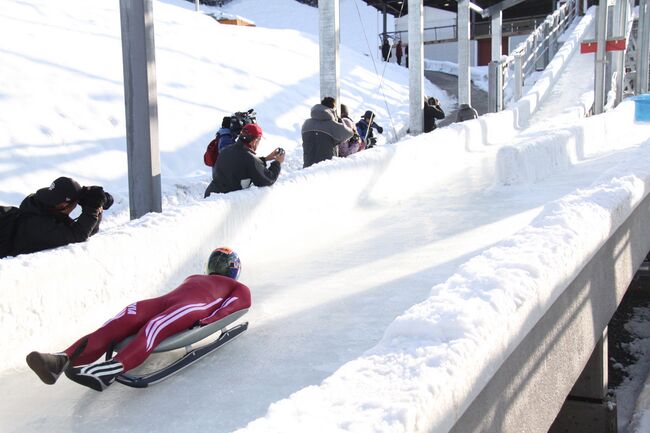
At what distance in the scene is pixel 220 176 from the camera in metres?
4.64

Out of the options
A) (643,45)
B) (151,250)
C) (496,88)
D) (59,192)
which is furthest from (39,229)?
(643,45)

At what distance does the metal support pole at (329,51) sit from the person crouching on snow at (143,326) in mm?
6261

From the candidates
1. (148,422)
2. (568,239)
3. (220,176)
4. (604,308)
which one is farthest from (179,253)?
(604,308)

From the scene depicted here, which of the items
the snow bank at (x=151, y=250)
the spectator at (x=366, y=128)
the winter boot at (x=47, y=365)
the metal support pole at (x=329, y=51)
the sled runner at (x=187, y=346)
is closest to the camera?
the winter boot at (x=47, y=365)

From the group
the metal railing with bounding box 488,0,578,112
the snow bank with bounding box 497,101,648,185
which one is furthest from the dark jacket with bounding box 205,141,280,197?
the metal railing with bounding box 488,0,578,112

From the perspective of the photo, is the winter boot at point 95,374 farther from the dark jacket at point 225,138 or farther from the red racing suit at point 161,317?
the dark jacket at point 225,138

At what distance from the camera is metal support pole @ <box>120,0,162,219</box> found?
4.16m

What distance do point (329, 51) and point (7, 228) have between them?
21.3 ft

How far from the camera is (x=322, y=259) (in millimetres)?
4160

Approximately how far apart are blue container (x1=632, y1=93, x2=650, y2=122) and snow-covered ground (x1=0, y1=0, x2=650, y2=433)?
67 centimetres

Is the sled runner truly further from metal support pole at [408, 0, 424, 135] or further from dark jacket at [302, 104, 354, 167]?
metal support pole at [408, 0, 424, 135]

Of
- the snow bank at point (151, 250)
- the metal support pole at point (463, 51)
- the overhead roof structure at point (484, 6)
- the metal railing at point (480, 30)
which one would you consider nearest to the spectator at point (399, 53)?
the overhead roof structure at point (484, 6)

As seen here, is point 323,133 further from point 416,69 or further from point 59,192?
point 416,69

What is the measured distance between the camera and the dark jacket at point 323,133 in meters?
6.53
